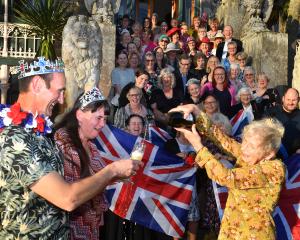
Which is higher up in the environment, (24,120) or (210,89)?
(24,120)

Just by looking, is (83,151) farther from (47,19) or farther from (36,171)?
(47,19)

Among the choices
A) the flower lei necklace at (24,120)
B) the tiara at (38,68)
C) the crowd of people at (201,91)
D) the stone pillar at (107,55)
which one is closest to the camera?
the flower lei necklace at (24,120)

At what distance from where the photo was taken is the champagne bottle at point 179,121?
473 cm

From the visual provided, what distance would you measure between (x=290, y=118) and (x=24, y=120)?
5.02 metres

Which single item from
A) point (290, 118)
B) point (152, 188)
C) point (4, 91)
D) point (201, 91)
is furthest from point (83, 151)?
point (4, 91)

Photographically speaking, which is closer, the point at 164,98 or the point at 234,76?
the point at 164,98

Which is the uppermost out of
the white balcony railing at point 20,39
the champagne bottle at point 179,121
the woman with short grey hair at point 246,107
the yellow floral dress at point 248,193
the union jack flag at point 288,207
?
the white balcony railing at point 20,39

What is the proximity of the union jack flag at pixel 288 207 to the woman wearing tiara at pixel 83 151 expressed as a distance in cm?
239

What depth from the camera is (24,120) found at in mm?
2846

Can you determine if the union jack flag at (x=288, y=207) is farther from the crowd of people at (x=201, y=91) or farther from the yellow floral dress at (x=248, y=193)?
the yellow floral dress at (x=248, y=193)

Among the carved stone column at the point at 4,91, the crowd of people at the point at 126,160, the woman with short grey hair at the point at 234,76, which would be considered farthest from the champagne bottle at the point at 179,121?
the carved stone column at the point at 4,91

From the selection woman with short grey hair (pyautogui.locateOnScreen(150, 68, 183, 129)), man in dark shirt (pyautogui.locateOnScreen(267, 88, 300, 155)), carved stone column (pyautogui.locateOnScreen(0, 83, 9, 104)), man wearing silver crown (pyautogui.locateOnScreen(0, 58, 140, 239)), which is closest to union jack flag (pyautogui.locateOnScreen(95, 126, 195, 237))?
man in dark shirt (pyautogui.locateOnScreen(267, 88, 300, 155))

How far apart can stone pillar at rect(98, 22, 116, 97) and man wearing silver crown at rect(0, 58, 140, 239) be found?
7.41m

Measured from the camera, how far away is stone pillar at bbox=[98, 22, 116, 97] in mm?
10508
